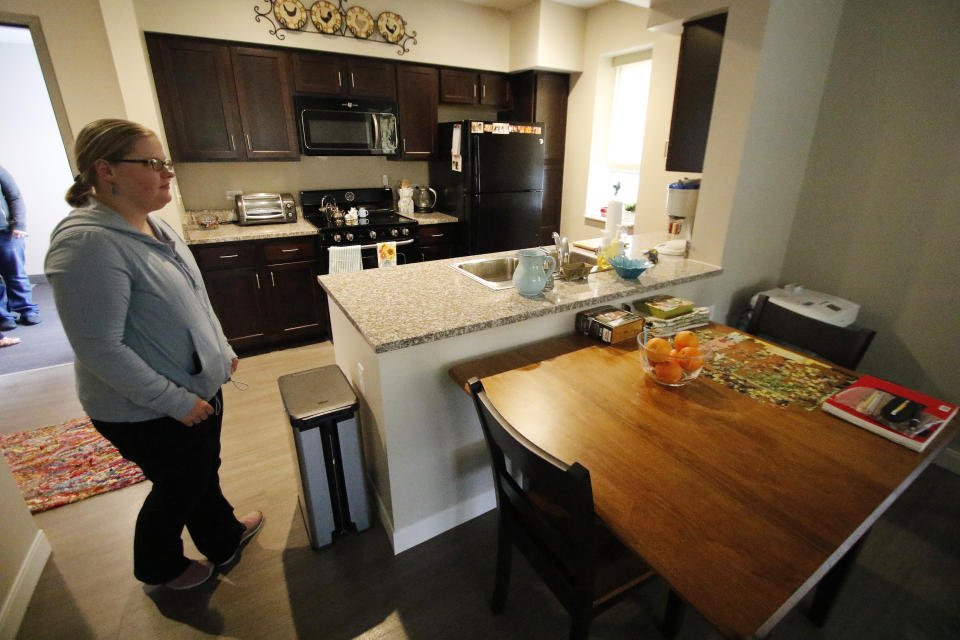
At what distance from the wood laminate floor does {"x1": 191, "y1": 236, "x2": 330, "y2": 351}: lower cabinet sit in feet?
4.94

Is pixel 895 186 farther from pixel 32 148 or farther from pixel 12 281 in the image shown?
pixel 32 148

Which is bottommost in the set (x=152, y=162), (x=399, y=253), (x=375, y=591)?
(x=375, y=591)

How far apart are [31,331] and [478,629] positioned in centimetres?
460

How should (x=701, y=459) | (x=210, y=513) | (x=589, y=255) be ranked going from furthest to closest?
(x=589, y=255) < (x=210, y=513) < (x=701, y=459)

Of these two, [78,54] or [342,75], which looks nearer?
[78,54]

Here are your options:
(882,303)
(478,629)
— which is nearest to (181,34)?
(478,629)

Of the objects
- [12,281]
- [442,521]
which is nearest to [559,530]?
[442,521]

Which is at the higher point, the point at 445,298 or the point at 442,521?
the point at 445,298

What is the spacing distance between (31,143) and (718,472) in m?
6.87

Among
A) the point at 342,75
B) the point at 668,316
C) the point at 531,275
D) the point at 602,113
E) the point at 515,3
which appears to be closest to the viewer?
the point at 531,275

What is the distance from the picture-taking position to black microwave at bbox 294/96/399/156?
3420 millimetres

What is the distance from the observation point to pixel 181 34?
2.93 m

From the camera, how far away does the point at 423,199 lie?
4.32m

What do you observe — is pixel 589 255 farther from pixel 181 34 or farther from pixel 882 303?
pixel 181 34
